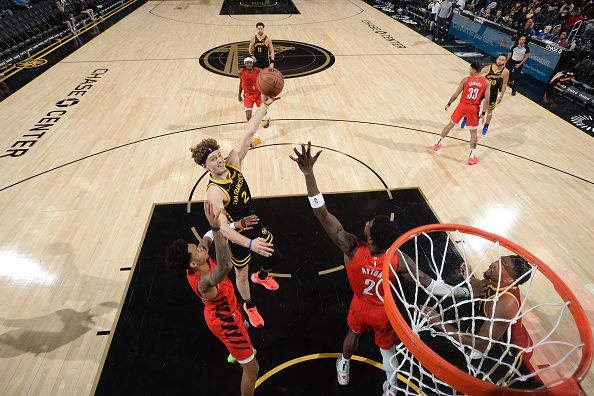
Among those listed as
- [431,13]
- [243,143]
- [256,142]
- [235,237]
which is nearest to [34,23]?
[256,142]

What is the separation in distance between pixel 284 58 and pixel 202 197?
7682 millimetres

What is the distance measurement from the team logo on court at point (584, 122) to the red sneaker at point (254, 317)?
8.47m

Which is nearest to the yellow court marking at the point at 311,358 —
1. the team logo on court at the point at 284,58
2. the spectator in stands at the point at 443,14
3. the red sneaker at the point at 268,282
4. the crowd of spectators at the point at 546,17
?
the red sneaker at the point at 268,282

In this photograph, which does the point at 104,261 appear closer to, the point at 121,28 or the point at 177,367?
the point at 177,367

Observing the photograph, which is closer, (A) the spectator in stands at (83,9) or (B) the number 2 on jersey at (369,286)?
(B) the number 2 on jersey at (369,286)

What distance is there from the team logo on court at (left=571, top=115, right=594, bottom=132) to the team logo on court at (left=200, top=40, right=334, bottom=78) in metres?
6.68

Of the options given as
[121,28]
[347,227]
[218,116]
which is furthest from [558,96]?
[121,28]

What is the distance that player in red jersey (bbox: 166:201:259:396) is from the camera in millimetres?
2432

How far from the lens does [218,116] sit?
791cm

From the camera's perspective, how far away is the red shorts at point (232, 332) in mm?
2699

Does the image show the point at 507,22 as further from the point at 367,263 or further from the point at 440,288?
the point at 367,263

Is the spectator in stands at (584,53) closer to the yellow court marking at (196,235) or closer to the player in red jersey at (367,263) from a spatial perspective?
the player in red jersey at (367,263)

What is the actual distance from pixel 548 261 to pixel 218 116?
6749 millimetres

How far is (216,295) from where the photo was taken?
2621mm
